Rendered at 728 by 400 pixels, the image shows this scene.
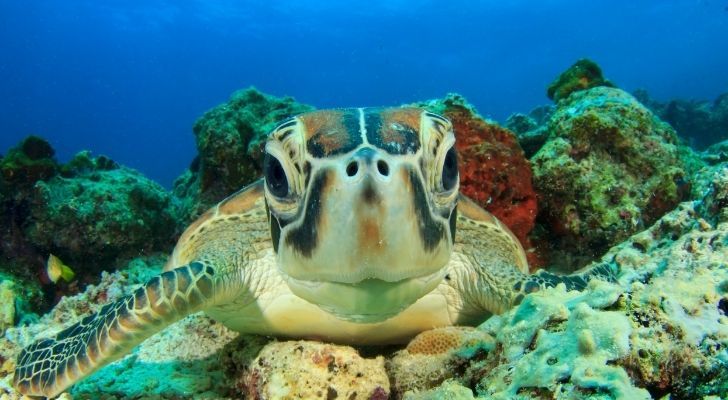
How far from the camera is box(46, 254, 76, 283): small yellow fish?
5340 millimetres

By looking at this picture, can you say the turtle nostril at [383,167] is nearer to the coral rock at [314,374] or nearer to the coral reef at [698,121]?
the coral rock at [314,374]

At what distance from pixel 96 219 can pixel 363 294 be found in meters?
5.42

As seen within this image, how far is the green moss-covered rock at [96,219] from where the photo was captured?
573 cm

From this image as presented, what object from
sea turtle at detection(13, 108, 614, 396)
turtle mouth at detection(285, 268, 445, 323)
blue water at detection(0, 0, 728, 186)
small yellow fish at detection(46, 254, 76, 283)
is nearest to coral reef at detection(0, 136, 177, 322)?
small yellow fish at detection(46, 254, 76, 283)

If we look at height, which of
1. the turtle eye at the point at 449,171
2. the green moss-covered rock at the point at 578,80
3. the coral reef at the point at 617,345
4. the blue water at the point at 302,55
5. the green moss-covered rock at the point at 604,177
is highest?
the blue water at the point at 302,55

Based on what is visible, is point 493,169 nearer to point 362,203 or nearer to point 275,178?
point 275,178

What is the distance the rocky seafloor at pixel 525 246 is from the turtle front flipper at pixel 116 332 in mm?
238

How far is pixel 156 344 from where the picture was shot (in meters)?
3.20

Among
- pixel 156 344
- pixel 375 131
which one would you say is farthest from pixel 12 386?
pixel 375 131

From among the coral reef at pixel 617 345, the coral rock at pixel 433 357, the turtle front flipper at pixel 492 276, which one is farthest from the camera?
the turtle front flipper at pixel 492 276

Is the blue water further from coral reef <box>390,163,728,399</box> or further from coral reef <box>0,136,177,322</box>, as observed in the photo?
coral reef <box>390,163,728,399</box>

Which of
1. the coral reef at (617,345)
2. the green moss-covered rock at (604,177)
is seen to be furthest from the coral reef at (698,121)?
the coral reef at (617,345)

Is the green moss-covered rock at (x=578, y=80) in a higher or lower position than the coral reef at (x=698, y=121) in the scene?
lower

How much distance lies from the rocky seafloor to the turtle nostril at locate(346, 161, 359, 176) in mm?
727
